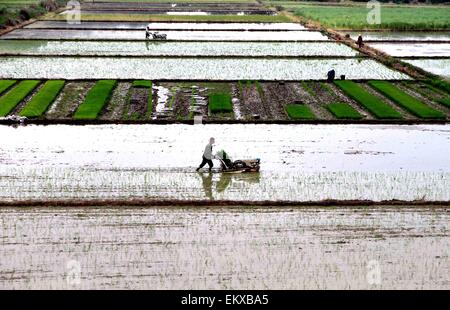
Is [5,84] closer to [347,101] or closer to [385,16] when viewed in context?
[347,101]

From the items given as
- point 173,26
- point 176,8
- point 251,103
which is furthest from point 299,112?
point 176,8

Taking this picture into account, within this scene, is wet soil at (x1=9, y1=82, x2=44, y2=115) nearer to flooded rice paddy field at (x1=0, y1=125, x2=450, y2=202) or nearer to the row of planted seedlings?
the row of planted seedlings

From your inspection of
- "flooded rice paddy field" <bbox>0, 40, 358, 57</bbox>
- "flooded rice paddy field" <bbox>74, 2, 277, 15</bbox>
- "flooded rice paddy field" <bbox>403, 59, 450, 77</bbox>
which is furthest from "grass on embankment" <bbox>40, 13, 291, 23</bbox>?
"flooded rice paddy field" <bbox>403, 59, 450, 77</bbox>

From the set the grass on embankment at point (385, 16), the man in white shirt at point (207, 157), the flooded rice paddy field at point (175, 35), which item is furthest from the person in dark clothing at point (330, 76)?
the grass on embankment at point (385, 16)

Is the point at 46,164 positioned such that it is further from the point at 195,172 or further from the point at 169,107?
the point at 169,107

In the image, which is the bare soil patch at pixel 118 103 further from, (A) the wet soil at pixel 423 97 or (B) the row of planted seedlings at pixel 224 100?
(A) the wet soil at pixel 423 97
